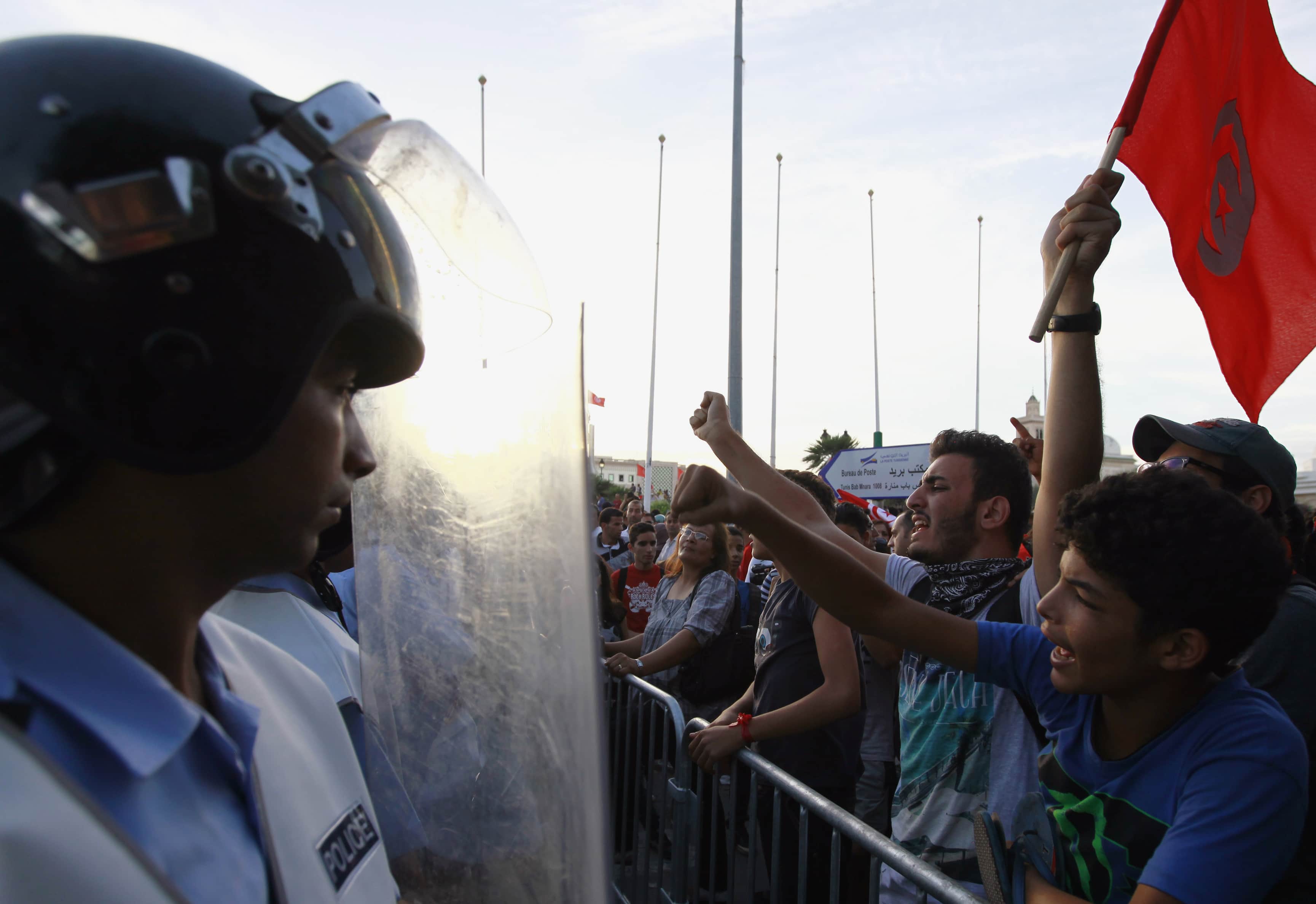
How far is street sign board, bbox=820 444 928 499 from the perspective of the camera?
44.0ft

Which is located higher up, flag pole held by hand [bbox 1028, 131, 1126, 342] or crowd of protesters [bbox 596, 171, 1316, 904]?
flag pole held by hand [bbox 1028, 131, 1126, 342]

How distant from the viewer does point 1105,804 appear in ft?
5.44

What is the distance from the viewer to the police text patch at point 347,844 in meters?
0.87

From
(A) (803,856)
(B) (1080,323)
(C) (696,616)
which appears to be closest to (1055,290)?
(B) (1080,323)

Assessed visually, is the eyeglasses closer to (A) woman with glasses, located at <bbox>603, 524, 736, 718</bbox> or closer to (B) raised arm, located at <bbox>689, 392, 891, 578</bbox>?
(B) raised arm, located at <bbox>689, 392, 891, 578</bbox>

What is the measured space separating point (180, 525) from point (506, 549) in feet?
1.11

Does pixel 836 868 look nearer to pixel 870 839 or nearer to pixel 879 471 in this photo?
pixel 870 839

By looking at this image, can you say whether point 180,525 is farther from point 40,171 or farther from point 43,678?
point 40,171

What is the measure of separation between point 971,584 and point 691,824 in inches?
62.8

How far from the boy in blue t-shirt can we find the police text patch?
954 millimetres

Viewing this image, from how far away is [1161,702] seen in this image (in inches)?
66.8

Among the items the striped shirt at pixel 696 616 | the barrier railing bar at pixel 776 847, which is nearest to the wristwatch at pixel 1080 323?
the barrier railing bar at pixel 776 847

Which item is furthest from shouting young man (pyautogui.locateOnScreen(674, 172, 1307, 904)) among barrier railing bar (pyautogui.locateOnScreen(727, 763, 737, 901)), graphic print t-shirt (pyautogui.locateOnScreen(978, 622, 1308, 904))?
barrier railing bar (pyautogui.locateOnScreen(727, 763, 737, 901))

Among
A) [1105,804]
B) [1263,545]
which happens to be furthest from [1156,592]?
[1105,804]
